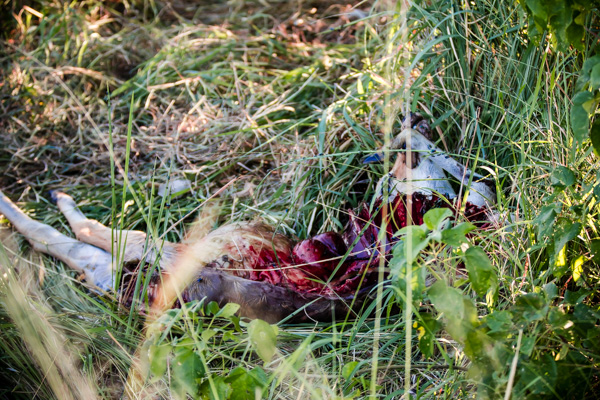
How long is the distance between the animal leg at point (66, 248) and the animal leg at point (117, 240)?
5 cm

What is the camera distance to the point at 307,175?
96.1 inches

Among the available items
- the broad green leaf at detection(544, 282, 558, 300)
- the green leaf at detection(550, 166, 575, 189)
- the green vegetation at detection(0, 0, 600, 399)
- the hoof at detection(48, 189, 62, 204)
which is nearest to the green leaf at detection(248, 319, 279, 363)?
the green vegetation at detection(0, 0, 600, 399)

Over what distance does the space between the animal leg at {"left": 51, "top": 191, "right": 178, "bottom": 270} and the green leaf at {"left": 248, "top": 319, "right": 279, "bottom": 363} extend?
0.63m

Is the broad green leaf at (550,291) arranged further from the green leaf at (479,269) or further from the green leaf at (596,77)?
the green leaf at (596,77)

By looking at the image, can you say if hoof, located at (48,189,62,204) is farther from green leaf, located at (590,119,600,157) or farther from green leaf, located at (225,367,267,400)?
green leaf, located at (590,119,600,157)

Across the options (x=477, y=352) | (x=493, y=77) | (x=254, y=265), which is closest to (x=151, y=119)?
(x=254, y=265)

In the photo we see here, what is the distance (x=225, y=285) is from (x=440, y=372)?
0.76 m

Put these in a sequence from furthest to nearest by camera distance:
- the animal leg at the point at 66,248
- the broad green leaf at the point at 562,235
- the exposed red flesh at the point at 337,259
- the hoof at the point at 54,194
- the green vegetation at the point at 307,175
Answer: the hoof at the point at 54,194 < the animal leg at the point at 66,248 < the exposed red flesh at the point at 337,259 < the broad green leaf at the point at 562,235 < the green vegetation at the point at 307,175

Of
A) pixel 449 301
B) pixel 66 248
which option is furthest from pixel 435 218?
pixel 66 248

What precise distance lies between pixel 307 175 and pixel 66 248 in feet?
3.82

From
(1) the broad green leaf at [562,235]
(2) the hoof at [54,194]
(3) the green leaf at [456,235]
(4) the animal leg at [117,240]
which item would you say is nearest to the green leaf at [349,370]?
(3) the green leaf at [456,235]

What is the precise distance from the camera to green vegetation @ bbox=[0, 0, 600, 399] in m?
1.24

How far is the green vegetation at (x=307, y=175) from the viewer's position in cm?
124

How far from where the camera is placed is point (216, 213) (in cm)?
258
